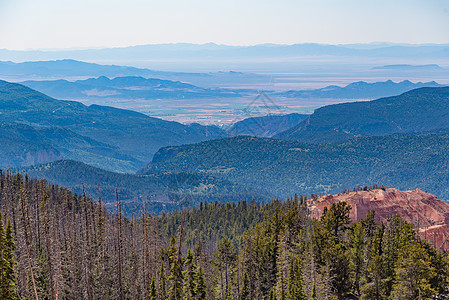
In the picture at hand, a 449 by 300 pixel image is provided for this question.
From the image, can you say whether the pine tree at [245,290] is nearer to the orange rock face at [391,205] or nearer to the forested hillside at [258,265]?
the forested hillside at [258,265]

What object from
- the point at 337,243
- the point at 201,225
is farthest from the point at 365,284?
the point at 201,225

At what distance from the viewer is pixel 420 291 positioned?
6106 centimetres

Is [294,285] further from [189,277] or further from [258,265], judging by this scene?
[258,265]

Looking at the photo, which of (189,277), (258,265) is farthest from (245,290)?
(189,277)

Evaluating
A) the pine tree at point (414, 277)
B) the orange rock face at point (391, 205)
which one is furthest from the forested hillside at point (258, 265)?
the orange rock face at point (391, 205)

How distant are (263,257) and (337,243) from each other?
35.7ft

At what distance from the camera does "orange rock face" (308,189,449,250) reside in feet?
591

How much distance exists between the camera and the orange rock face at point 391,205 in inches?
7096

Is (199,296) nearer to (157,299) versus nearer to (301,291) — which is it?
(157,299)

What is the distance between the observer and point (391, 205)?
185 meters

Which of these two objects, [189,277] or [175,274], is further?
[189,277]

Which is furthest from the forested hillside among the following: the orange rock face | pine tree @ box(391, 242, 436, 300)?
the orange rock face

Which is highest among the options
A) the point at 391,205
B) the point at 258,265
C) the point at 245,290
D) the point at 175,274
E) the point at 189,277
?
the point at 175,274

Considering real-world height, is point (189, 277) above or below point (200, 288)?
above
